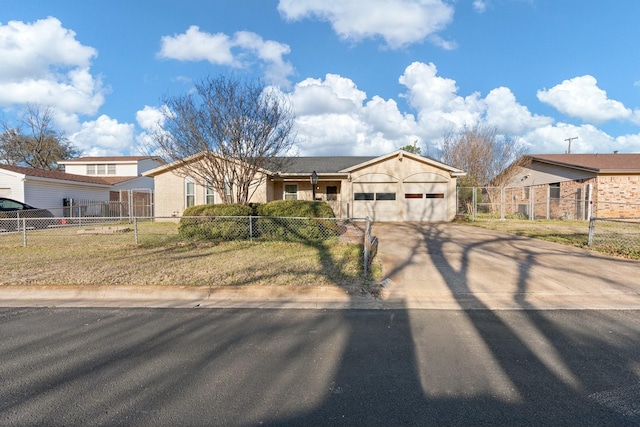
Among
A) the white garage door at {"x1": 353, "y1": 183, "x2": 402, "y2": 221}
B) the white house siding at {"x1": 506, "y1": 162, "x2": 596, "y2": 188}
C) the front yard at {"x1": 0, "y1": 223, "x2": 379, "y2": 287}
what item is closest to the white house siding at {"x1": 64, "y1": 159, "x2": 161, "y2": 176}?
the front yard at {"x1": 0, "y1": 223, "x2": 379, "y2": 287}

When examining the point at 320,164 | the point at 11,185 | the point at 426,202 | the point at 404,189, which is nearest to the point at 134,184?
the point at 11,185

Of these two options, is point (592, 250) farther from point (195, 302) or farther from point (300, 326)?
point (195, 302)

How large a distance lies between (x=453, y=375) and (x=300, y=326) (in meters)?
1.87

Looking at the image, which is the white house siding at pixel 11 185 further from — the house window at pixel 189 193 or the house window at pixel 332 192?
the house window at pixel 332 192

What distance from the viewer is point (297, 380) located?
112 inches

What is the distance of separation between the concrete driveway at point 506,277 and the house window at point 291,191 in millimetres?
9939

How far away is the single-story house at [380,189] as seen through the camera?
17.1 metres

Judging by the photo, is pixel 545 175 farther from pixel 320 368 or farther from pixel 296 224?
pixel 320 368

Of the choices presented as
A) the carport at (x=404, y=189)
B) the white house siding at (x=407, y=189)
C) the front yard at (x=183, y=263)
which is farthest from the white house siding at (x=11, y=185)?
the carport at (x=404, y=189)

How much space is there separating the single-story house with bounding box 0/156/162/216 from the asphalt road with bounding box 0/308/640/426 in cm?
1219

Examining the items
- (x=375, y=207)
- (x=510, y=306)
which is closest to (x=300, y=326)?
(x=510, y=306)

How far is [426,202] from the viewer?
17312 mm

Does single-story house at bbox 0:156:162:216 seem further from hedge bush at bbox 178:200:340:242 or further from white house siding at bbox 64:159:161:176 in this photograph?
hedge bush at bbox 178:200:340:242

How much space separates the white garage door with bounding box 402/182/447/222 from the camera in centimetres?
1727
